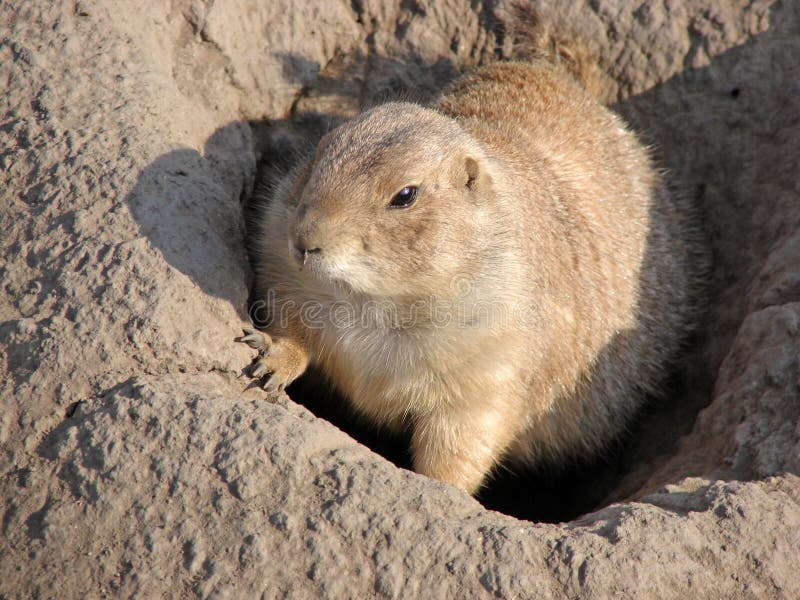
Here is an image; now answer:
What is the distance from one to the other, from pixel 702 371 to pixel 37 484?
4159 mm

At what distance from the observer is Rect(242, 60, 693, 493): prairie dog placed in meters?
3.79

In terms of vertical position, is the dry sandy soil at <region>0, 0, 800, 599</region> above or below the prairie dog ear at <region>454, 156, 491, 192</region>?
below

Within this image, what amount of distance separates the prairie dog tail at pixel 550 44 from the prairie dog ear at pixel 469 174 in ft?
8.76

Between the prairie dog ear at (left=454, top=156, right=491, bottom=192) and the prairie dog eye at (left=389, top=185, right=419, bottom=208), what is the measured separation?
11.5 inches

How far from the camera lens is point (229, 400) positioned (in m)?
3.75

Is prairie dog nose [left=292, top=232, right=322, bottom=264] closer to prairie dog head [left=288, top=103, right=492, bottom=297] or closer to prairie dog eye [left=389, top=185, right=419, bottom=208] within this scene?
prairie dog head [left=288, top=103, right=492, bottom=297]

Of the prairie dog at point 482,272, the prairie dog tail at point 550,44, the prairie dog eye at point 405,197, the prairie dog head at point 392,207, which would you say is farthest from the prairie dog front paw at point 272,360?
the prairie dog tail at point 550,44

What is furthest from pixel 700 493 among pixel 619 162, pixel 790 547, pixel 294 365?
pixel 619 162

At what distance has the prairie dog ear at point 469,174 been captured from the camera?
4020mm

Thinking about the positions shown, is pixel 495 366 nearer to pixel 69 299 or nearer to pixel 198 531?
pixel 198 531

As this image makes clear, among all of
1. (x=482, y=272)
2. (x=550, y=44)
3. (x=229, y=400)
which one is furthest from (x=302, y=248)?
(x=550, y=44)

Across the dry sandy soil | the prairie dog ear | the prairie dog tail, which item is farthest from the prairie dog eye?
the prairie dog tail

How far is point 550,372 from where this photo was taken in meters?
4.83

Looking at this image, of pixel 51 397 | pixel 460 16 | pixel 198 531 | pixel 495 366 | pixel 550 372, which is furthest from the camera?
pixel 460 16
